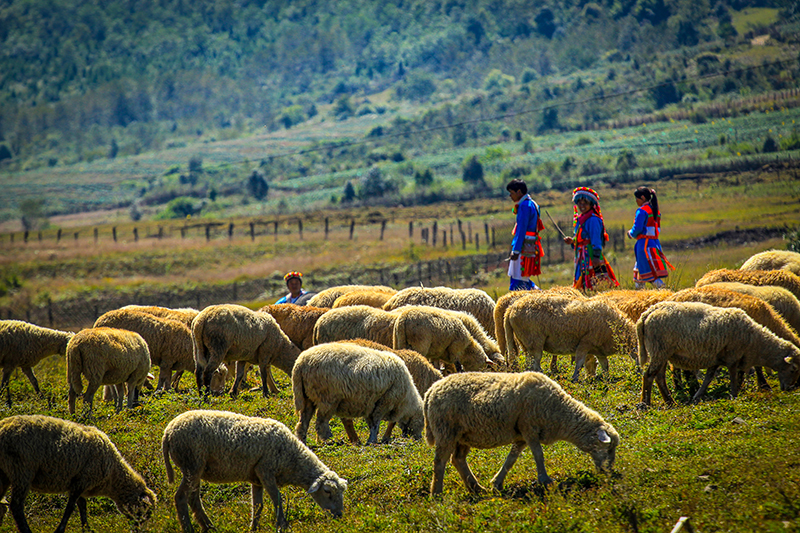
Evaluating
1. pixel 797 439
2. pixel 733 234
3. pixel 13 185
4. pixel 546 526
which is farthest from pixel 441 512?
pixel 13 185

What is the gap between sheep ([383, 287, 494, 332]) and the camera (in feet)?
47.2

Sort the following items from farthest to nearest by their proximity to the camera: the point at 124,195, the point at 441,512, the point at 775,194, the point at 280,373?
the point at 124,195, the point at 775,194, the point at 280,373, the point at 441,512

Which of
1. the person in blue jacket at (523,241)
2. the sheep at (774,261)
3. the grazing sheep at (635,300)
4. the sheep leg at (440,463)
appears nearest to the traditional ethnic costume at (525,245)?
the person in blue jacket at (523,241)

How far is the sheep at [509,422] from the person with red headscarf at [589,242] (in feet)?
20.7

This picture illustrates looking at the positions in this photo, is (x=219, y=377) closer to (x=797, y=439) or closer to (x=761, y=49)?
(x=797, y=439)

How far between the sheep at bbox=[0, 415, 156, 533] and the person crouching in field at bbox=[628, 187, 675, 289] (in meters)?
9.51

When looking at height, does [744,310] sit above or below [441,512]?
above

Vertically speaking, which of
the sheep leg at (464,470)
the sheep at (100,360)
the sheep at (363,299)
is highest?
the sheep at (363,299)

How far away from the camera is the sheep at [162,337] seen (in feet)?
46.5

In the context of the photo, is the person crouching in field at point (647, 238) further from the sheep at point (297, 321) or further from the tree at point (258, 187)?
the tree at point (258, 187)

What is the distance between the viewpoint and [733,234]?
3619 cm

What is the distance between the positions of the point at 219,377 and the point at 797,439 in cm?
1006

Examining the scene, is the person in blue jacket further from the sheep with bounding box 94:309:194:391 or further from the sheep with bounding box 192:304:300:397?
the sheep with bounding box 94:309:194:391

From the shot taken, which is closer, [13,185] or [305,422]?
A: [305,422]
